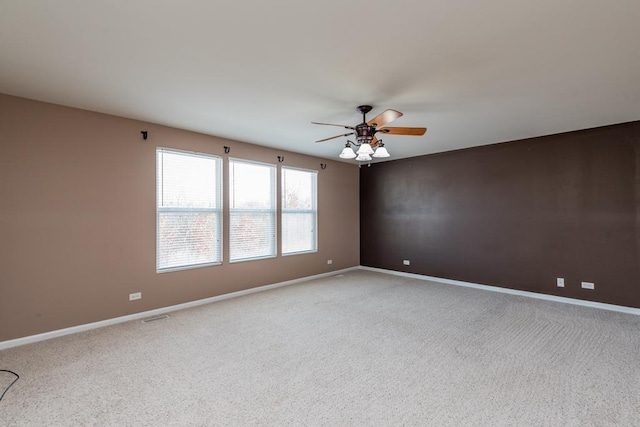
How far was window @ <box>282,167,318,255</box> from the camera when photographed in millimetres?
5680

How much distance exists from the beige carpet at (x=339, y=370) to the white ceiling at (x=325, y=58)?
2.53m

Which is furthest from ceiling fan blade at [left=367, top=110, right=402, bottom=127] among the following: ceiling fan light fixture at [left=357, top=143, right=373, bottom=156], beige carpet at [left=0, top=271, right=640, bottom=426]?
beige carpet at [left=0, top=271, right=640, bottom=426]

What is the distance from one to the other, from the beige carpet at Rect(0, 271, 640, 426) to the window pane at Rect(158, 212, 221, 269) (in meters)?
0.77

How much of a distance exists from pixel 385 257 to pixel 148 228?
4.70m

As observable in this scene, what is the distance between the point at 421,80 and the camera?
108 inches

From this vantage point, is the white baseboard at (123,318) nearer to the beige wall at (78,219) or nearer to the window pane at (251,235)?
the beige wall at (78,219)

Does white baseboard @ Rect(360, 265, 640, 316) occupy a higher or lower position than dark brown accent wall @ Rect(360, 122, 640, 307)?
lower

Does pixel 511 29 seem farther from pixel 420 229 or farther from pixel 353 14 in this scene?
pixel 420 229

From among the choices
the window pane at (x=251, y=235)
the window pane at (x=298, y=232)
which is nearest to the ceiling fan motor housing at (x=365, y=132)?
the window pane at (x=251, y=235)

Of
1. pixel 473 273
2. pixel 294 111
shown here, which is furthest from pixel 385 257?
pixel 294 111

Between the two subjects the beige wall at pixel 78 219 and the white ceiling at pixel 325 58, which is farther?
the beige wall at pixel 78 219

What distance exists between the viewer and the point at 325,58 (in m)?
2.37

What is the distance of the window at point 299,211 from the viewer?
5680 millimetres

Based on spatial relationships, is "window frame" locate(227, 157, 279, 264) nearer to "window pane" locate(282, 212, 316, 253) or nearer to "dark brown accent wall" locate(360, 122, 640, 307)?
"window pane" locate(282, 212, 316, 253)
